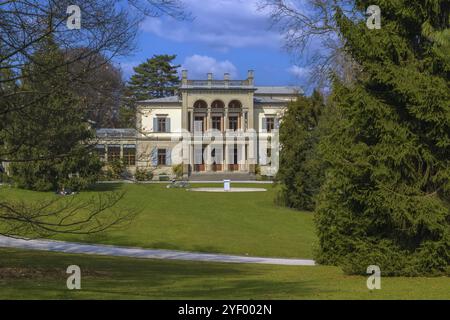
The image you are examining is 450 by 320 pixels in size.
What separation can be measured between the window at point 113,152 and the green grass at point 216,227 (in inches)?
110

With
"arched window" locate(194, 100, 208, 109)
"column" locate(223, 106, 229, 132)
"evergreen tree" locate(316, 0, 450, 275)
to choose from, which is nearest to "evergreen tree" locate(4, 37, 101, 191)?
"evergreen tree" locate(316, 0, 450, 275)

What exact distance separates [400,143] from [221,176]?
2180 inches

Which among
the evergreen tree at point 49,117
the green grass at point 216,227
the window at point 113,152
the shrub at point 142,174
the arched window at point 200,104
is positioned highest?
the arched window at point 200,104

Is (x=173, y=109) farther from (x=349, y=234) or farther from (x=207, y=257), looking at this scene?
(x=349, y=234)

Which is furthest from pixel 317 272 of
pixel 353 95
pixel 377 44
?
pixel 377 44

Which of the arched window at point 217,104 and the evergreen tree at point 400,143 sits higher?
the arched window at point 217,104

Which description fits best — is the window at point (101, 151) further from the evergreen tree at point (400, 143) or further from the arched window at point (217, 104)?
the arched window at point (217, 104)

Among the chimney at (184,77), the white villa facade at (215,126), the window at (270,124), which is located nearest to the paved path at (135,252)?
the white villa facade at (215,126)

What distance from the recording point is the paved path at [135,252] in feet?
55.8

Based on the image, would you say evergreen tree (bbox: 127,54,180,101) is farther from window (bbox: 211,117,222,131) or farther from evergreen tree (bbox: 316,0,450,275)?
evergreen tree (bbox: 316,0,450,275)

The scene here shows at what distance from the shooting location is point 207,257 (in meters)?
17.6

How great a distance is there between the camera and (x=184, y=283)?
10.4 m

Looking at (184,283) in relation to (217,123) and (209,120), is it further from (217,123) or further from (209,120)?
(217,123)
